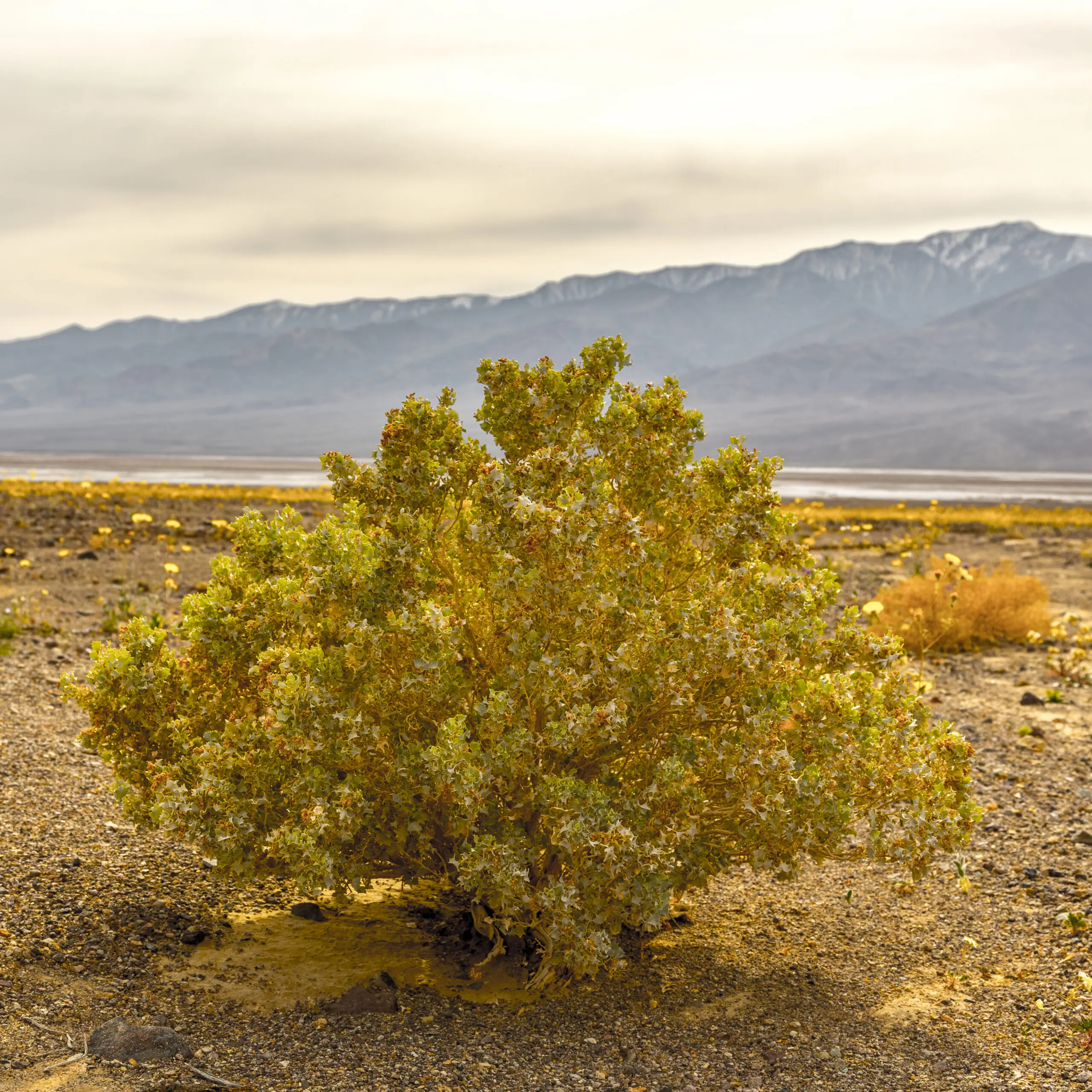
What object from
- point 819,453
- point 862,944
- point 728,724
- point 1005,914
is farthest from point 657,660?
point 819,453

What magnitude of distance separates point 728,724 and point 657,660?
62 cm

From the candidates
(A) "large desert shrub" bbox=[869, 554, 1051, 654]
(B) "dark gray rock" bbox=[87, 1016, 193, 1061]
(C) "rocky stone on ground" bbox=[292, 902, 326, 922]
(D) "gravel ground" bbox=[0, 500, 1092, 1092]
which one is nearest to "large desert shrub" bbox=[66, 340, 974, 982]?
(D) "gravel ground" bbox=[0, 500, 1092, 1092]

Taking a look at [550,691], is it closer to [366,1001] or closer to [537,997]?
[537,997]

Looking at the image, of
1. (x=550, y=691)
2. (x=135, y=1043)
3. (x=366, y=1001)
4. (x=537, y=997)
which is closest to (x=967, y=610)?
(x=537, y=997)

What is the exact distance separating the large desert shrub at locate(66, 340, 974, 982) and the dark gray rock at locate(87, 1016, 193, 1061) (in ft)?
2.46

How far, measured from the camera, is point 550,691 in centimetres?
486

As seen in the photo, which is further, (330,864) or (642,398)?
(642,398)

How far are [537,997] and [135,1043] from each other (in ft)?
5.95

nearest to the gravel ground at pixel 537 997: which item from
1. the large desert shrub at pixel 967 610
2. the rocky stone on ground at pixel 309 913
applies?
the rocky stone on ground at pixel 309 913

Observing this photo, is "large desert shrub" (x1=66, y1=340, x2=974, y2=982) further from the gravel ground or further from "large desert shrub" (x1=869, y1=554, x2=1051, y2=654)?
"large desert shrub" (x1=869, y1=554, x2=1051, y2=654)

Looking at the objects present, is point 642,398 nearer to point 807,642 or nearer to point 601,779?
point 807,642

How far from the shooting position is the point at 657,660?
500 cm

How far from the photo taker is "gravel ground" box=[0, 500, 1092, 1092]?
4816mm

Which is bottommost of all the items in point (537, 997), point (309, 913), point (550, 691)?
point (537, 997)
